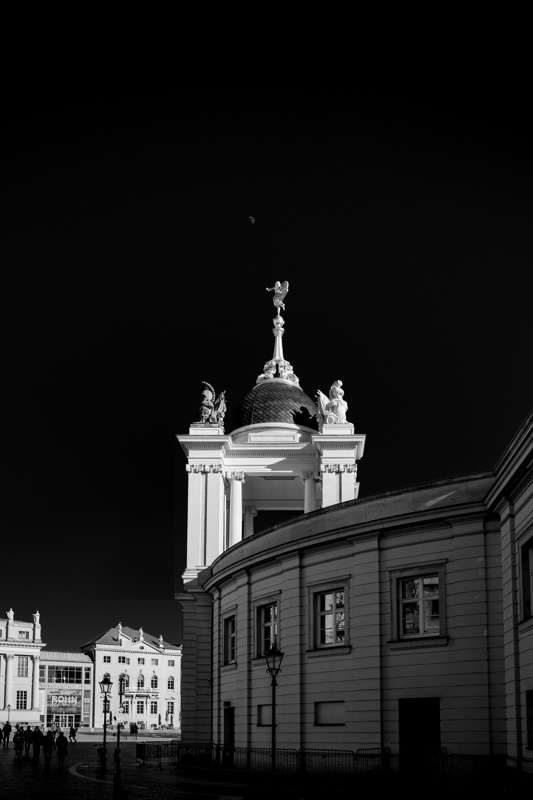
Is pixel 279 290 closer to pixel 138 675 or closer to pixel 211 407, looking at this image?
pixel 211 407

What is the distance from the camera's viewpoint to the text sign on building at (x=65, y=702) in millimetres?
153625

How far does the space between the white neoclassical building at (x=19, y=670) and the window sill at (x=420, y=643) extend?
400 feet

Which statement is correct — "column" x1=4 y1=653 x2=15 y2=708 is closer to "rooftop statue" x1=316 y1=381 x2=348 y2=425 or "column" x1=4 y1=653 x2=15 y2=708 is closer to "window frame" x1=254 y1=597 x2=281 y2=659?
"rooftop statue" x1=316 y1=381 x2=348 y2=425

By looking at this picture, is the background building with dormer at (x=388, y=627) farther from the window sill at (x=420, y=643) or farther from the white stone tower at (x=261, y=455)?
the white stone tower at (x=261, y=455)

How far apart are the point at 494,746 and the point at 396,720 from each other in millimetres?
3296

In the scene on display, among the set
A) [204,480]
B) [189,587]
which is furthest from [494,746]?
[204,480]

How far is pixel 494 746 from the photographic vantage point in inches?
1037

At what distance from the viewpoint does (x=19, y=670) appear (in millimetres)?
146250

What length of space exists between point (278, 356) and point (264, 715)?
1266 inches

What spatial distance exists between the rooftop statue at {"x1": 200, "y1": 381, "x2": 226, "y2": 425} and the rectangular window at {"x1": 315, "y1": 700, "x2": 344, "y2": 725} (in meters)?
25.7

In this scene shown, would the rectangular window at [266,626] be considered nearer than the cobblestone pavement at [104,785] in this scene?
No

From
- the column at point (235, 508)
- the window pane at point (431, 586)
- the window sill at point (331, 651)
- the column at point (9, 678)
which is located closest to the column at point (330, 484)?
the column at point (235, 508)

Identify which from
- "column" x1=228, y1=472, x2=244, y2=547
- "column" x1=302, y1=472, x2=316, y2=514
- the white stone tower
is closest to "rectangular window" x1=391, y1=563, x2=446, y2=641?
the white stone tower

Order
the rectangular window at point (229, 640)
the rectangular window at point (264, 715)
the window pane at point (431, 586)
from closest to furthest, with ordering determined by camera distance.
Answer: the window pane at point (431, 586) → the rectangular window at point (264, 715) → the rectangular window at point (229, 640)
